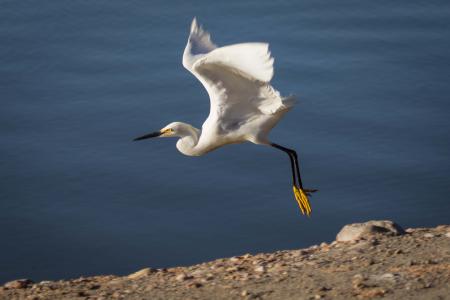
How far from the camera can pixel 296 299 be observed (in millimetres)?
7105

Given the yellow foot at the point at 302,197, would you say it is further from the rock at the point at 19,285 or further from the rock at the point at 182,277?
the rock at the point at 19,285

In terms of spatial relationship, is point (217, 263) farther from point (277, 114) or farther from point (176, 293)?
point (277, 114)

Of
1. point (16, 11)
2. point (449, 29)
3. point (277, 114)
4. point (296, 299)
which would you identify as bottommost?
point (296, 299)

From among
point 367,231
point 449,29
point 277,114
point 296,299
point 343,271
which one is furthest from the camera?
point 449,29

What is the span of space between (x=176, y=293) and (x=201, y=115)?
5.06 metres

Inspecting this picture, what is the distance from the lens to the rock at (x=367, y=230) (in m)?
8.83

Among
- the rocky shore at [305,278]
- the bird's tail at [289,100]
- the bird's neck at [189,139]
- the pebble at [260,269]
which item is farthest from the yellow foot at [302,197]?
the pebble at [260,269]

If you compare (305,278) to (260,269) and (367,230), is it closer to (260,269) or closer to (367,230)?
(260,269)

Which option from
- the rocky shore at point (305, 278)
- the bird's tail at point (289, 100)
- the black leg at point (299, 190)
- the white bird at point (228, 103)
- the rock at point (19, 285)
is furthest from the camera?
the black leg at point (299, 190)

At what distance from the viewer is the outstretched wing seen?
7.71 metres

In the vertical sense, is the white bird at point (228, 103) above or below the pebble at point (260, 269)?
above

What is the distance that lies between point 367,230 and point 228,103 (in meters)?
1.62

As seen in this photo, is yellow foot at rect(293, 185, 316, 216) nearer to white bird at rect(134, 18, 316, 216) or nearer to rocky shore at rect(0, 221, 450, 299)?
white bird at rect(134, 18, 316, 216)

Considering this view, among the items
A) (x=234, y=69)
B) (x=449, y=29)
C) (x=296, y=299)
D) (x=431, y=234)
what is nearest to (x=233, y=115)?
(x=234, y=69)
